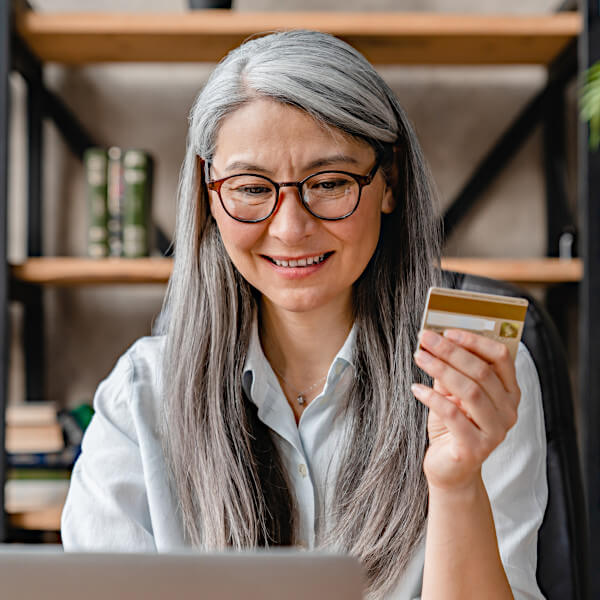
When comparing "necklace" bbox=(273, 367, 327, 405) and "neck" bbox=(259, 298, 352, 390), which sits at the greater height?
"neck" bbox=(259, 298, 352, 390)

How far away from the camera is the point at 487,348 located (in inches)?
28.8

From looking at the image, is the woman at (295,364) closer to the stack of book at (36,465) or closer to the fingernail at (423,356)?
the fingernail at (423,356)

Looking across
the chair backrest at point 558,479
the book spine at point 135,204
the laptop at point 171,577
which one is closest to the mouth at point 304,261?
the chair backrest at point 558,479

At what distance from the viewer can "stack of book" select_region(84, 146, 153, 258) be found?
1795mm

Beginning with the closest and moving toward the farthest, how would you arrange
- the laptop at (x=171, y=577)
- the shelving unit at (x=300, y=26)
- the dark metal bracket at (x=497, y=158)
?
1. the laptop at (x=171, y=577)
2. the shelving unit at (x=300, y=26)
3. the dark metal bracket at (x=497, y=158)

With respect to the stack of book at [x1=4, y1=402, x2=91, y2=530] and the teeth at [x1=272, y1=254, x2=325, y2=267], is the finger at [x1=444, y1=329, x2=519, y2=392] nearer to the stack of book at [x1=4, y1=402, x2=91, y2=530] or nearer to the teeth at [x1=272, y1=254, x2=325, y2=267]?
the teeth at [x1=272, y1=254, x2=325, y2=267]

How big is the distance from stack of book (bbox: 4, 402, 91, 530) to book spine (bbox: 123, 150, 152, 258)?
0.44 m

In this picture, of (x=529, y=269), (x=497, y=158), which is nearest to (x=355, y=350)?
(x=529, y=269)

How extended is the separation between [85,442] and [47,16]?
3.62 ft

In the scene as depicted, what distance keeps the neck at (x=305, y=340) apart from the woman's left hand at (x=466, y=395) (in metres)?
0.34

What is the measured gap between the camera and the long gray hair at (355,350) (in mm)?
956

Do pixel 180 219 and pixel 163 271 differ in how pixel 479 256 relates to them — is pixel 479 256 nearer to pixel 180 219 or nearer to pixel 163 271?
pixel 163 271

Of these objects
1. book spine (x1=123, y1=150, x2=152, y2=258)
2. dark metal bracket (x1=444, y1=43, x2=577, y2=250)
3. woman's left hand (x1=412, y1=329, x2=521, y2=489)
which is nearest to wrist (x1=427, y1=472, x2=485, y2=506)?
woman's left hand (x1=412, y1=329, x2=521, y2=489)

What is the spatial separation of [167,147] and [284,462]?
1.22 metres
